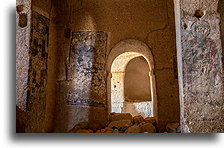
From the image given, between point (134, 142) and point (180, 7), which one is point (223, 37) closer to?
point (180, 7)

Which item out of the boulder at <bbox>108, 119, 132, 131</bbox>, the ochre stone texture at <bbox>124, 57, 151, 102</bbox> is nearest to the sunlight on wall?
the ochre stone texture at <bbox>124, 57, 151, 102</bbox>

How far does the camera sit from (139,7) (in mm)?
4516

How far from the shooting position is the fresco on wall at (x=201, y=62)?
249cm

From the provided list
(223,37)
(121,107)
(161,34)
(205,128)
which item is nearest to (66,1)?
(161,34)

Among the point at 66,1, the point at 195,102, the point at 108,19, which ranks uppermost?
the point at 66,1

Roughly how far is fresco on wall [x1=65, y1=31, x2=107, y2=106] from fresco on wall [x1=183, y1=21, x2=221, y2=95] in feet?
6.71

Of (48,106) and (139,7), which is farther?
(139,7)

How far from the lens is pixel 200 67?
254cm

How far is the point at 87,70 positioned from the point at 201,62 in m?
2.23

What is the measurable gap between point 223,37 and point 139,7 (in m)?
2.10

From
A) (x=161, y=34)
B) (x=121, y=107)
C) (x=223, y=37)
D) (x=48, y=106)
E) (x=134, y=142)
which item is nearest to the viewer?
(x=134, y=142)

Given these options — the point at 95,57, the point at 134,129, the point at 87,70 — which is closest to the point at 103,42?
the point at 95,57

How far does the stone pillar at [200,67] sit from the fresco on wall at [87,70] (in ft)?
6.45

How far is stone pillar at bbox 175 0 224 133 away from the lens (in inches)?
95.9
